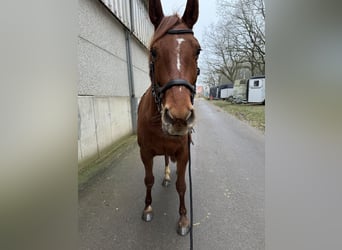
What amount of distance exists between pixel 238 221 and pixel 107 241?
138 cm

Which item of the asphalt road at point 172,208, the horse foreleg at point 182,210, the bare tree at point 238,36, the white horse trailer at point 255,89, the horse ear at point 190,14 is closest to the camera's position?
the horse ear at point 190,14

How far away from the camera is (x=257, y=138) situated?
6.37 meters

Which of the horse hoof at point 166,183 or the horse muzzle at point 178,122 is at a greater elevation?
the horse muzzle at point 178,122

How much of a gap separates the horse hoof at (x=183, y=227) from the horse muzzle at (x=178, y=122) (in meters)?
1.23

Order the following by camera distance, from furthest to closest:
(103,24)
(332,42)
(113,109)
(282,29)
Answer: (113,109)
(103,24)
(282,29)
(332,42)

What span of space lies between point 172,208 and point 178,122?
1.60 m

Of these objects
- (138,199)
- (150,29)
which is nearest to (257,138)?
(138,199)

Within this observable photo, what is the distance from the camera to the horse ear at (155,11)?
73.3 inches

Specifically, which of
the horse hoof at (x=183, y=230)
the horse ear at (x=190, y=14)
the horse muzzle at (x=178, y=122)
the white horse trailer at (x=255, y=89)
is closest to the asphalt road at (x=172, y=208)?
the horse hoof at (x=183, y=230)

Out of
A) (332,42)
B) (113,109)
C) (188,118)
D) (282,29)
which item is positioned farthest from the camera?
(113,109)

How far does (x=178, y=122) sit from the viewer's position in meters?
1.37

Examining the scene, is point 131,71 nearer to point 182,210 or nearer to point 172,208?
point 172,208

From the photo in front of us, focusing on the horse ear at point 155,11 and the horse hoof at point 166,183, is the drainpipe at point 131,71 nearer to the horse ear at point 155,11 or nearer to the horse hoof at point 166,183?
the horse hoof at point 166,183

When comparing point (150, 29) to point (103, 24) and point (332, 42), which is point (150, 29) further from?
point (332, 42)
